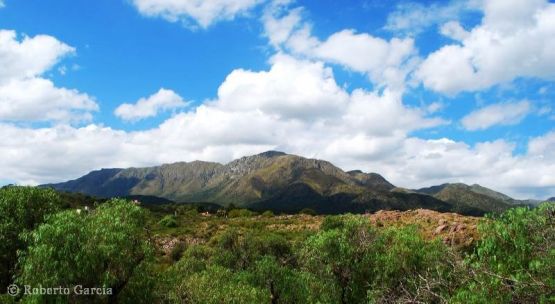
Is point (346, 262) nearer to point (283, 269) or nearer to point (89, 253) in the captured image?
point (283, 269)

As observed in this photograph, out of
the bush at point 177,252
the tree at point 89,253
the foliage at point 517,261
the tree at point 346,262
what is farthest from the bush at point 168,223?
the foliage at point 517,261

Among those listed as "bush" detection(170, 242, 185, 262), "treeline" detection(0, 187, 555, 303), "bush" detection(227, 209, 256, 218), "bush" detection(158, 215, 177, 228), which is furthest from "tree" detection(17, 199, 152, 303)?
"bush" detection(227, 209, 256, 218)

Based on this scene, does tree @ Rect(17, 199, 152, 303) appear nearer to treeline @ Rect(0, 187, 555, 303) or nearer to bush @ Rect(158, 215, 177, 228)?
treeline @ Rect(0, 187, 555, 303)

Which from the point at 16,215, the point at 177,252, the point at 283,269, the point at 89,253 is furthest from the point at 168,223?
the point at 89,253

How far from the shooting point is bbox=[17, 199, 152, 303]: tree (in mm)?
31938

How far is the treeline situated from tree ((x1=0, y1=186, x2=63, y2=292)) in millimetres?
97

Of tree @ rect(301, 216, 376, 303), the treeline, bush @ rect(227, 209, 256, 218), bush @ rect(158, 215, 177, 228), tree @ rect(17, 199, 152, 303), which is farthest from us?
bush @ rect(227, 209, 256, 218)

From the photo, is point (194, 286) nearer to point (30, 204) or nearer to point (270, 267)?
point (270, 267)

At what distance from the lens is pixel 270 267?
5562 centimetres

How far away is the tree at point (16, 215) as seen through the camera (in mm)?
42406

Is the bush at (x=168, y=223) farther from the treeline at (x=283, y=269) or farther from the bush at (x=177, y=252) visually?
the treeline at (x=283, y=269)

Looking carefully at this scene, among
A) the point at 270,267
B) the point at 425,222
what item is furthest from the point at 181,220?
the point at 270,267

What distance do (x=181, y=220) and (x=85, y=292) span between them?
383 ft

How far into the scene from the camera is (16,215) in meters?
44.0
